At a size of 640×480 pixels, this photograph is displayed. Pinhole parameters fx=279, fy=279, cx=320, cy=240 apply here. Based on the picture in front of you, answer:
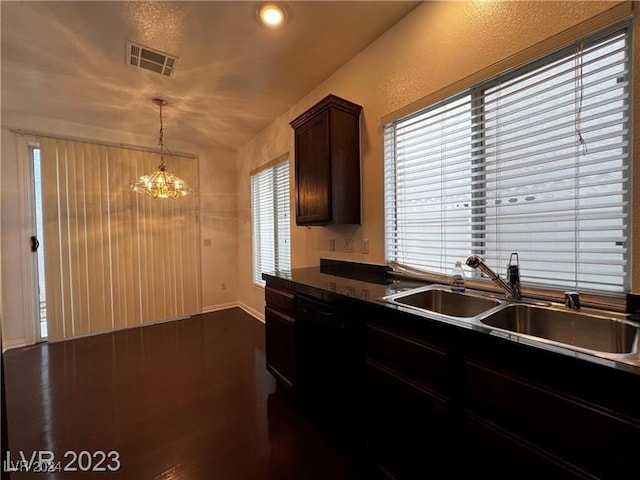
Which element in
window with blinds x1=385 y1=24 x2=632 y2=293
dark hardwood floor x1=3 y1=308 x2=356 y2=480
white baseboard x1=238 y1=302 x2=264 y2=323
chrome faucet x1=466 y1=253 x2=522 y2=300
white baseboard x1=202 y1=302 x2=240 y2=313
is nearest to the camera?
window with blinds x1=385 y1=24 x2=632 y2=293

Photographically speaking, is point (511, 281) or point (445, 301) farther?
point (445, 301)

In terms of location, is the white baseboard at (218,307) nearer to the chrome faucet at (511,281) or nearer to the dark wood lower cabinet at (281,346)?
the dark wood lower cabinet at (281,346)

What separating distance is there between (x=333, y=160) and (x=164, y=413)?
2.26 m

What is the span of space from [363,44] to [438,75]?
Result: 78cm

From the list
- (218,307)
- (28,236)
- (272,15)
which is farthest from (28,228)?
(272,15)

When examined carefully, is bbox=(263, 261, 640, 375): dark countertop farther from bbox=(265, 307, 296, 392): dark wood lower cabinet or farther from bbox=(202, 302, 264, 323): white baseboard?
bbox=(202, 302, 264, 323): white baseboard

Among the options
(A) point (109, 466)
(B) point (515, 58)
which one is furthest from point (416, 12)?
(A) point (109, 466)

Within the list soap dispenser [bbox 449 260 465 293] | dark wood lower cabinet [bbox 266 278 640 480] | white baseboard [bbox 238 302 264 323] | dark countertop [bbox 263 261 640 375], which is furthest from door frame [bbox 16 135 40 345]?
soap dispenser [bbox 449 260 465 293]

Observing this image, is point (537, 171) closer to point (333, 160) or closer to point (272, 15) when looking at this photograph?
point (333, 160)

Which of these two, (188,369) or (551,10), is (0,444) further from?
(551,10)

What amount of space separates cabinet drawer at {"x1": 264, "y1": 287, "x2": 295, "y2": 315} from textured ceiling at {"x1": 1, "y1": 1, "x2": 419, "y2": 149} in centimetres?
190

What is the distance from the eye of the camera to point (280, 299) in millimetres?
2102

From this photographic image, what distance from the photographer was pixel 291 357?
2000 millimetres

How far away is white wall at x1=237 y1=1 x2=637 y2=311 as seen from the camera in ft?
4.52
